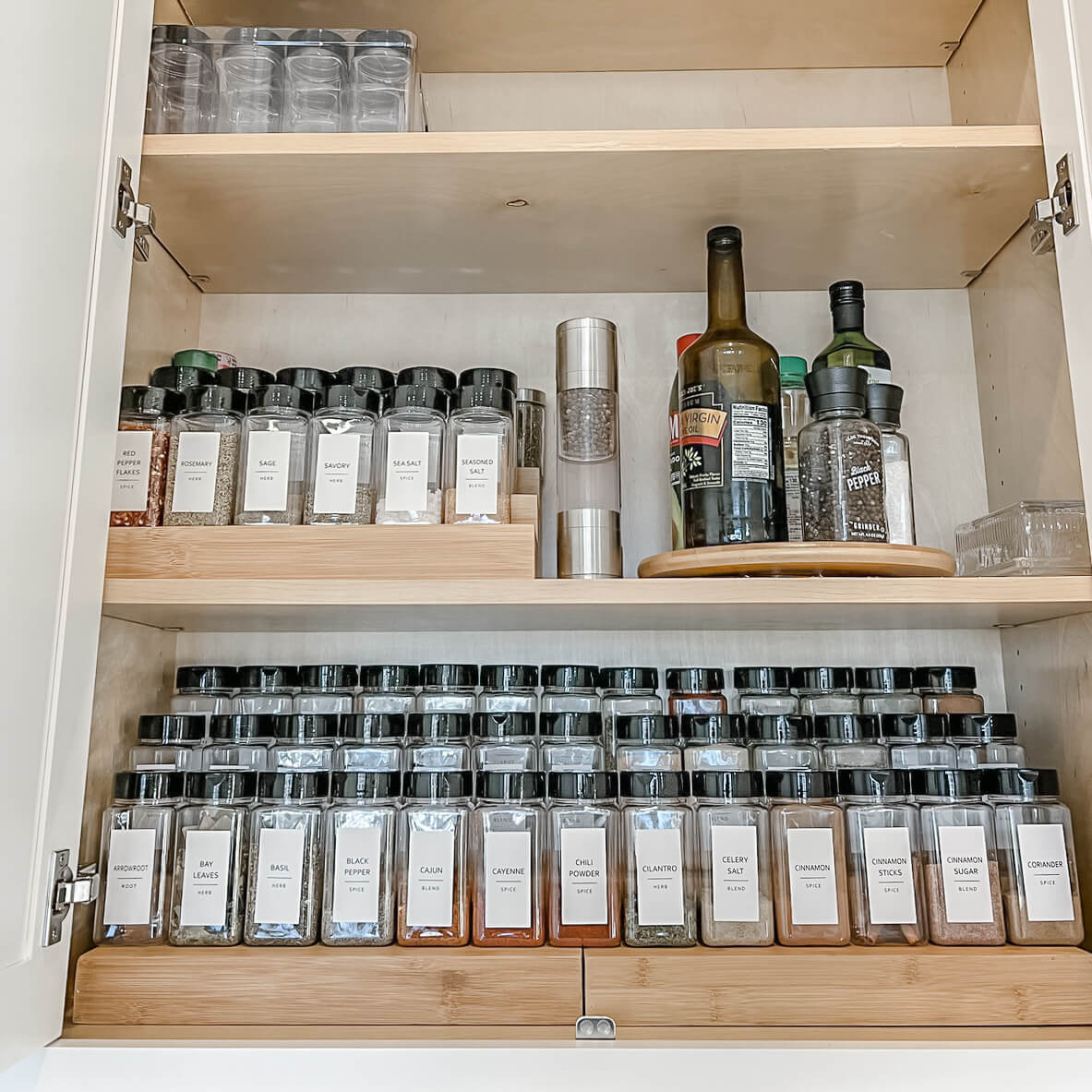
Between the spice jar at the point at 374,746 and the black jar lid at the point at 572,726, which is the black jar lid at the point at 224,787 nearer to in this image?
the spice jar at the point at 374,746

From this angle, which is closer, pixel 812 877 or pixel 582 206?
pixel 812 877

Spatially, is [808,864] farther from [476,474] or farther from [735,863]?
[476,474]

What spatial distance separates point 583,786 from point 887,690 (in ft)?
1.34

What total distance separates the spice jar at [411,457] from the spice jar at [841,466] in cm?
41

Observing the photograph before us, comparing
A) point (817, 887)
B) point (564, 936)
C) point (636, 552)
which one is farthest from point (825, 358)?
point (564, 936)

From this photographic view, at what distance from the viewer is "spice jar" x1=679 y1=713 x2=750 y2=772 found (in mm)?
994

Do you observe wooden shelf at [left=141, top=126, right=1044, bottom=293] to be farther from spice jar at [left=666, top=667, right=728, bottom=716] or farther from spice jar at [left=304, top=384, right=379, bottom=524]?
spice jar at [left=666, top=667, right=728, bottom=716]

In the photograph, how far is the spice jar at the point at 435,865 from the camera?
0.90m

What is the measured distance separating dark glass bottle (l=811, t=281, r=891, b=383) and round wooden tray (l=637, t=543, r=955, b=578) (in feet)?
0.99

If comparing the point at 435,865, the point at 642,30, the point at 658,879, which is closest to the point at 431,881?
the point at 435,865

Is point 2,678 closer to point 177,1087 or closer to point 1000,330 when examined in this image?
point 177,1087

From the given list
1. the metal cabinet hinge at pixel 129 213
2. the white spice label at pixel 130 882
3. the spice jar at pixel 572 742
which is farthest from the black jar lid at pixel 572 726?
the metal cabinet hinge at pixel 129 213

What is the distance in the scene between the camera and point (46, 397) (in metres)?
0.81

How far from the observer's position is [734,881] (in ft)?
2.94
